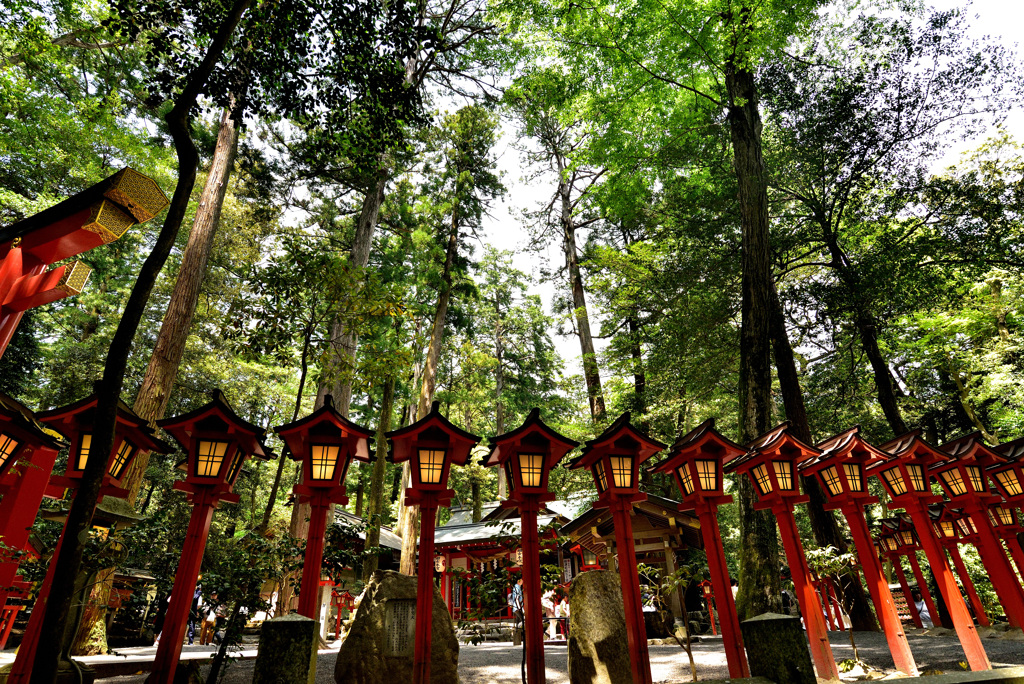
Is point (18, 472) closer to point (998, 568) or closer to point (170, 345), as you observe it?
point (170, 345)

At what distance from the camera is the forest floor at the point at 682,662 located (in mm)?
6883

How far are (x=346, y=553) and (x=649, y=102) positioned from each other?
12.5 m

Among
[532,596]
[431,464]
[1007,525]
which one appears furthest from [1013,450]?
[431,464]

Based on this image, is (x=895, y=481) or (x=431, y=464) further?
(x=895, y=481)

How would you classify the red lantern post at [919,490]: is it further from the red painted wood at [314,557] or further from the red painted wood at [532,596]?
the red painted wood at [314,557]

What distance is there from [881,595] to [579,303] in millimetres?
13708

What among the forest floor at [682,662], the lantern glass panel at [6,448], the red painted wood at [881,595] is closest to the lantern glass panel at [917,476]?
the red painted wood at [881,595]

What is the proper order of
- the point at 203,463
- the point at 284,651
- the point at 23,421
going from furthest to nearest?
the point at 203,463
the point at 23,421
the point at 284,651

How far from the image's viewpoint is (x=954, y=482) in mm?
7750

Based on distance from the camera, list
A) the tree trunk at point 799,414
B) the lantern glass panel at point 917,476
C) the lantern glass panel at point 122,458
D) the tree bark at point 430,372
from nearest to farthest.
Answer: the lantern glass panel at point 122,458, the lantern glass panel at point 917,476, the tree trunk at point 799,414, the tree bark at point 430,372

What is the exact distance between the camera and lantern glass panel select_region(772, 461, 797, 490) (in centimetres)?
636

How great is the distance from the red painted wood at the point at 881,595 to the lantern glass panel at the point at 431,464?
5307mm

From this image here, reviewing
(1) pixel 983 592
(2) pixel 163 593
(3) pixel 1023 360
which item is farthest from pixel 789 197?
(2) pixel 163 593

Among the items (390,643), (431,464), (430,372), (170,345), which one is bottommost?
(390,643)
